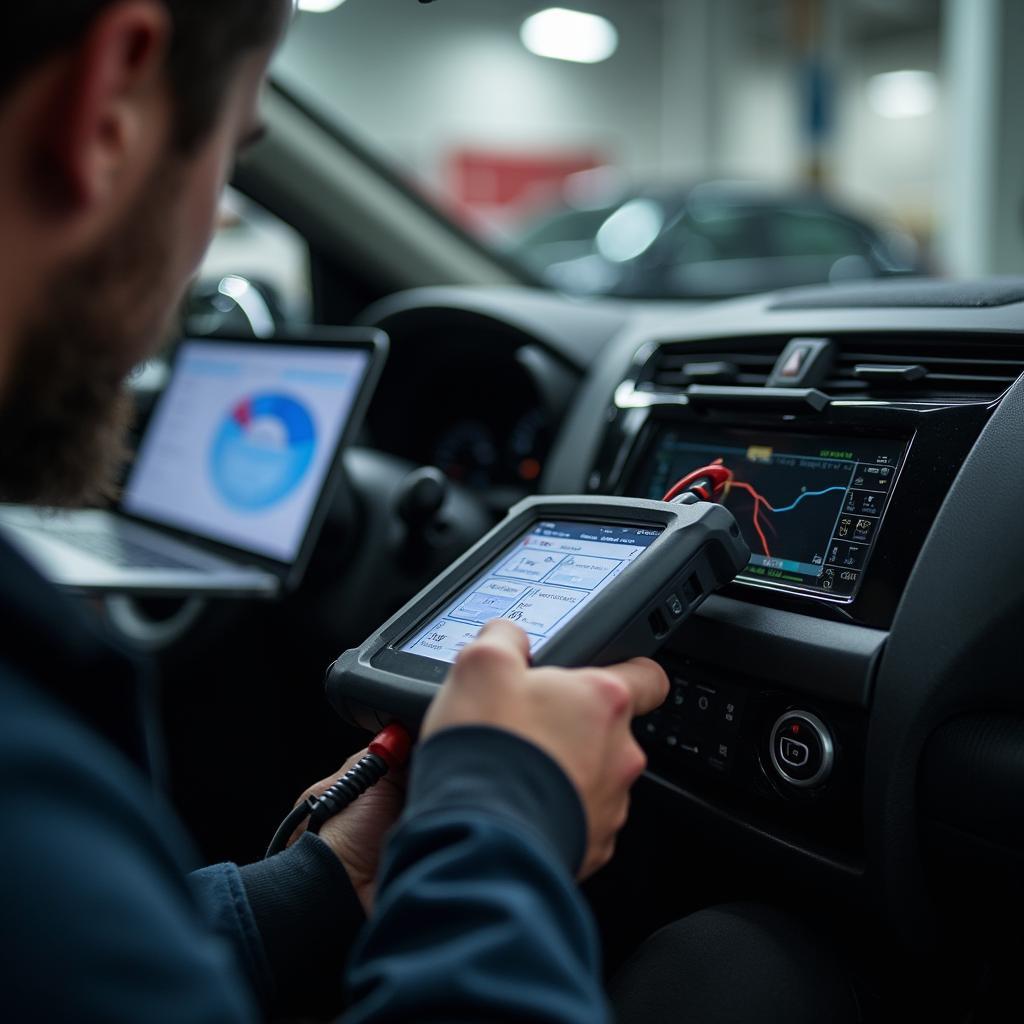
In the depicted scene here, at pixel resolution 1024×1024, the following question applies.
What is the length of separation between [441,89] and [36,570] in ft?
36.0

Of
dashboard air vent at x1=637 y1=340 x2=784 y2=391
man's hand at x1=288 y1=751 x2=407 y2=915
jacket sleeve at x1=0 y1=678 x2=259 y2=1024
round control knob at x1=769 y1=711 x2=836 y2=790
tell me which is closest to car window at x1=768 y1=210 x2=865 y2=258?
dashboard air vent at x1=637 y1=340 x2=784 y2=391

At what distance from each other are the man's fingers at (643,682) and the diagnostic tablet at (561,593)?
0.02m

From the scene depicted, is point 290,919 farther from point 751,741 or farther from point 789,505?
point 789,505

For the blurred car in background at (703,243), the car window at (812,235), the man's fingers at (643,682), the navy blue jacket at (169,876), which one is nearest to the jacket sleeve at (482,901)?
the navy blue jacket at (169,876)

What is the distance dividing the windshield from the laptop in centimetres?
365

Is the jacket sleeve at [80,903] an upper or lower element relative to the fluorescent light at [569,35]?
lower

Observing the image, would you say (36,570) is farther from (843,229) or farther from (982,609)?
(843,229)

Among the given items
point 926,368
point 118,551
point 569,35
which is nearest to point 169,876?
point 926,368

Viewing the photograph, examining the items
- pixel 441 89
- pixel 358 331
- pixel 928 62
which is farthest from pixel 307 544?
pixel 928 62

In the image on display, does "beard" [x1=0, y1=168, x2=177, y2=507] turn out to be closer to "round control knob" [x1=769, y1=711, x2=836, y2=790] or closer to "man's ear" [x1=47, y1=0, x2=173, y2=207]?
"man's ear" [x1=47, y1=0, x2=173, y2=207]

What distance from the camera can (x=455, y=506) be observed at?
152cm

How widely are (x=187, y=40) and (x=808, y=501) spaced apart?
2.10 ft

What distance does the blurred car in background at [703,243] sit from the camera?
5.26m

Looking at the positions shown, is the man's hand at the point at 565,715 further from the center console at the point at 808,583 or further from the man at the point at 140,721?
the center console at the point at 808,583
